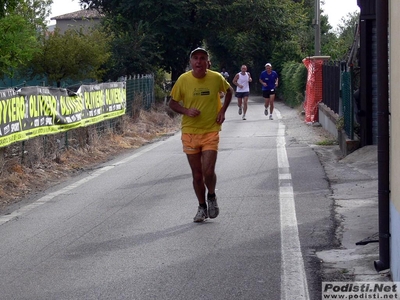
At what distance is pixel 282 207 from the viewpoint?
9445 millimetres

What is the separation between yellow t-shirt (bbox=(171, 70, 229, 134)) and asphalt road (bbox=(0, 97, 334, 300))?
107cm

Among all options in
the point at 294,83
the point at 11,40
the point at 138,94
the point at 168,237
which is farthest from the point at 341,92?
the point at 294,83

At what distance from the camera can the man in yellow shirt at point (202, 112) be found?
8.68 metres

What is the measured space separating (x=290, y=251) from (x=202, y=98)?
2249mm

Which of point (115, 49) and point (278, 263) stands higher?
point (115, 49)

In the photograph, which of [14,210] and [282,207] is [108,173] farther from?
[282,207]

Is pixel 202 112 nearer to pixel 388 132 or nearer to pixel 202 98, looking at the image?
pixel 202 98

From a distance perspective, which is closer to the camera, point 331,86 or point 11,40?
point 11,40

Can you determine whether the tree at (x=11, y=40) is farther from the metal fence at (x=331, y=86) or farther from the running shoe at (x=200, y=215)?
the running shoe at (x=200, y=215)

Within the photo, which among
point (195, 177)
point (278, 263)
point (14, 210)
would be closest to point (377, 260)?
point (278, 263)

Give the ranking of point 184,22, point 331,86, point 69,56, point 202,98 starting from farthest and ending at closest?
1. point 184,22
2. point 69,56
3. point 331,86
4. point 202,98

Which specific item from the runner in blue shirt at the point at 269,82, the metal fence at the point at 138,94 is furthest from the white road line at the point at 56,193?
the runner in blue shirt at the point at 269,82

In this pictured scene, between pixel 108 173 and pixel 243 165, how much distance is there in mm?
2336

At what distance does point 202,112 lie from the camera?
28.6 ft
